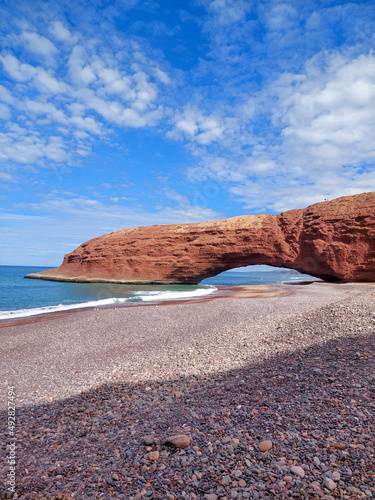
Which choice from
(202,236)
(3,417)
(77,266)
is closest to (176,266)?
(202,236)

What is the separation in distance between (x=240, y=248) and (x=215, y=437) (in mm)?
37681

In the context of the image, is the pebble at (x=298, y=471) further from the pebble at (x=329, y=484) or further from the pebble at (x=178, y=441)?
the pebble at (x=178, y=441)

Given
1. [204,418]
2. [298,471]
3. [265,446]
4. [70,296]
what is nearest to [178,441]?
[204,418]

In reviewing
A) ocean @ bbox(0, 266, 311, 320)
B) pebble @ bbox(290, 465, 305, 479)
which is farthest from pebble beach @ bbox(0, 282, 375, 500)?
ocean @ bbox(0, 266, 311, 320)

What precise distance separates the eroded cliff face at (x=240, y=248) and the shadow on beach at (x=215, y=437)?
111 ft

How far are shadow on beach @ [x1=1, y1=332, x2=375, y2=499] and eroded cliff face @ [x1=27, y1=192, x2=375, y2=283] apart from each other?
33.8 meters

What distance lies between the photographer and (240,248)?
130 feet

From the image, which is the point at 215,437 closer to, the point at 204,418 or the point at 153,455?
the point at 204,418

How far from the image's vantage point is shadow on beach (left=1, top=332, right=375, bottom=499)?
7.32 feet

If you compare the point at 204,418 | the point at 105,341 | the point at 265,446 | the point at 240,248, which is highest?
the point at 240,248

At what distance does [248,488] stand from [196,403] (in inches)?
70.5

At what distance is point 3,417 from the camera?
4.12 metres

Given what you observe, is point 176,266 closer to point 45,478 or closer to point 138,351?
point 138,351

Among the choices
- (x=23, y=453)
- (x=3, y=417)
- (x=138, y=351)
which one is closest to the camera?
(x=23, y=453)
